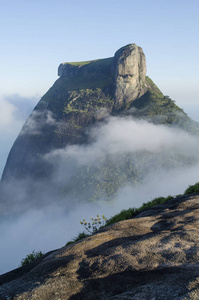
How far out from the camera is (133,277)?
11.8 metres

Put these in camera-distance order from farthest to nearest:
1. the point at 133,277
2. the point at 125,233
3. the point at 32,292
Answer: the point at 125,233 < the point at 133,277 < the point at 32,292

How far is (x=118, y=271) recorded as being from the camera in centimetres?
1229

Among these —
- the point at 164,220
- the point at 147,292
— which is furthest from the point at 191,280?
the point at 164,220

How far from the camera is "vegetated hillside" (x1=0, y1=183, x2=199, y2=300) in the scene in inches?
409

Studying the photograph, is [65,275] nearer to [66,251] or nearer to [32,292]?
[32,292]

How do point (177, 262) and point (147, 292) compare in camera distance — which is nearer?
point (147, 292)

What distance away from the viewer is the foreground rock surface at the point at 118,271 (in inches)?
409

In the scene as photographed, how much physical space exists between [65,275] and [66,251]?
293 cm

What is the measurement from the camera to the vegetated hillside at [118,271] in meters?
10.4

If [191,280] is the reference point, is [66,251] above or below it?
above

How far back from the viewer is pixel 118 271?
12289 mm

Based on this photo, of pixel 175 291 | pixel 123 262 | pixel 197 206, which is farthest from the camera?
pixel 197 206

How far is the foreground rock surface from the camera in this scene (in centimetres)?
1040

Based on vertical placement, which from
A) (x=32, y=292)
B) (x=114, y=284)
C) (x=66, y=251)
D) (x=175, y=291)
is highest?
(x=66, y=251)
